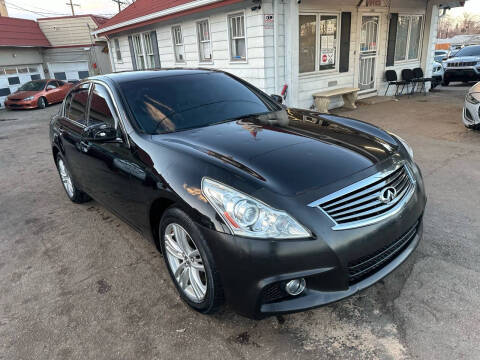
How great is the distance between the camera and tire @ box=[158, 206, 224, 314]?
2064mm

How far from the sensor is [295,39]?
8383 millimetres

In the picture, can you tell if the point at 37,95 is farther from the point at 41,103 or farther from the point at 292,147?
the point at 292,147

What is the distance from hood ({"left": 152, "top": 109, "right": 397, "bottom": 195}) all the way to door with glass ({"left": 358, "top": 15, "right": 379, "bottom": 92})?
846 centimetres

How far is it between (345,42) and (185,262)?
30.5 feet

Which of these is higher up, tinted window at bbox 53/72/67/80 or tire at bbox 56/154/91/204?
tinted window at bbox 53/72/67/80

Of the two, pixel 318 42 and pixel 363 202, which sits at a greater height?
pixel 318 42

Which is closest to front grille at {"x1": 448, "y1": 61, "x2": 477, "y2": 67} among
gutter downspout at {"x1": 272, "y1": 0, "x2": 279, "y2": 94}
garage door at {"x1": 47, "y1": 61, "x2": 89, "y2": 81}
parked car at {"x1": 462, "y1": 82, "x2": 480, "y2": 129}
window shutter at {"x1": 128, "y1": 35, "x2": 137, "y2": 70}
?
parked car at {"x1": 462, "y1": 82, "x2": 480, "y2": 129}

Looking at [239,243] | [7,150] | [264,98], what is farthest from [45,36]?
[239,243]

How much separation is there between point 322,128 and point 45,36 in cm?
2436

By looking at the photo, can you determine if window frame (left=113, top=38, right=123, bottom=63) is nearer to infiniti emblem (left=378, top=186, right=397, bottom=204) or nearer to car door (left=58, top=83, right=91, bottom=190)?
car door (left=58, top=83, right=91, bottom=190)

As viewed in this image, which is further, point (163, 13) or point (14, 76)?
point (14, 76)

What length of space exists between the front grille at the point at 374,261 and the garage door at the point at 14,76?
2124 centimetres

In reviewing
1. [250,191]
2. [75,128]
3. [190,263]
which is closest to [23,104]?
[75,128]

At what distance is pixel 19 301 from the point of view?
272cm
